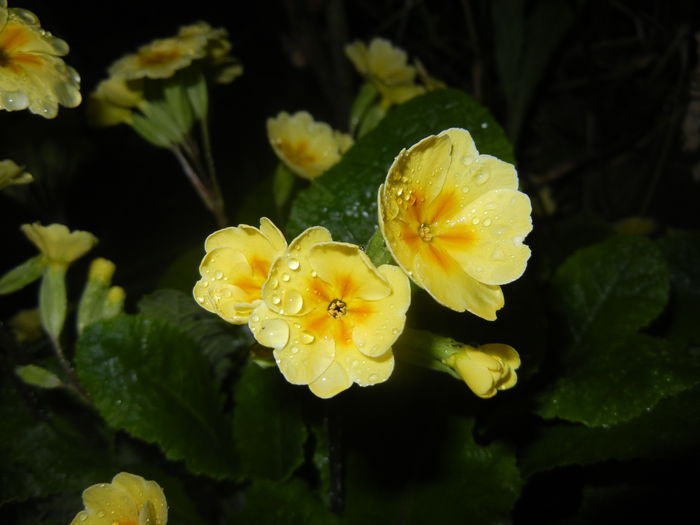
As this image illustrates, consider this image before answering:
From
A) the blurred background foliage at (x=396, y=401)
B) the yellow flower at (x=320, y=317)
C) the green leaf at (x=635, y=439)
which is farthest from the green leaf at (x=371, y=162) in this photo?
the green leaf at (x=635, y=439)

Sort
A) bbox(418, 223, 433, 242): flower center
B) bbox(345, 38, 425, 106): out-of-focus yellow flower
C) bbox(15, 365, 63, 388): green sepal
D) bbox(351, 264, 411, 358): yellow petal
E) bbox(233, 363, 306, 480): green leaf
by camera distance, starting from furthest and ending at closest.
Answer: bbox(345, 38, 425, 106): out-of-focus yellow flower → bbox(233, 363, 306, 480): green leaf → bbox(15, 365, 63, 388): green sepal → bbox(418, 223, 433, 242): flower center → bbox(351, 264, 411, 358): yellow petal

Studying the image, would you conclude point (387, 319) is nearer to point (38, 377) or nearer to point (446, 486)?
point (446, 486)

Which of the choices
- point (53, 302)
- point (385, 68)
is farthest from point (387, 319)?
point (385, 68)

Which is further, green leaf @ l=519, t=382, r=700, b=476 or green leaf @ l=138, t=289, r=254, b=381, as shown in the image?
green leaf @ l=138, t=289, r=254, b=381

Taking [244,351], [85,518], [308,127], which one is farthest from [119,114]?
[85,518]

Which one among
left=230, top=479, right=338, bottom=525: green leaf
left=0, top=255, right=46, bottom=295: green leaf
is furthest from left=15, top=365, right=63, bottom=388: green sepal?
left=230, top=479, right=338, bottom=525: green leaf

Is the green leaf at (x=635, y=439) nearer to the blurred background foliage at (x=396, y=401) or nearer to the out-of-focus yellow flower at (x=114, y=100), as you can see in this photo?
the blurred background foliage at (x=396, y=401)

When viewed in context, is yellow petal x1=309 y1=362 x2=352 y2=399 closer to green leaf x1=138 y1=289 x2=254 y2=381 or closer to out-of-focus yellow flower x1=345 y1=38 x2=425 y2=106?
green leaf x1=138 y1=289 x2=254 y2=381
